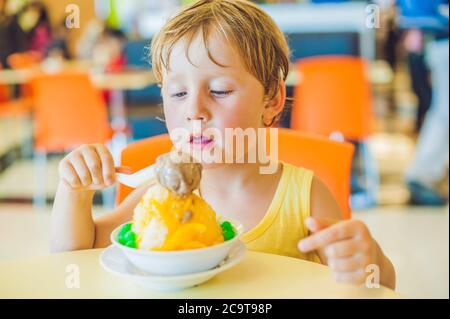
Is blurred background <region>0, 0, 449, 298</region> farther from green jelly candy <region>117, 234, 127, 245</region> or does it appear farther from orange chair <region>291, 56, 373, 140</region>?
green jelly candy <region>117, 234, 127, 245</region>

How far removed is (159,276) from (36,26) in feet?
24.7

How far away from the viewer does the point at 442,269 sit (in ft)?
8.97

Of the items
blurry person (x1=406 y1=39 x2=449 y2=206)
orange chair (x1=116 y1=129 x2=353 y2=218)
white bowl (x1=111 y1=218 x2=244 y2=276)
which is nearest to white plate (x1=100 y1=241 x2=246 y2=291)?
white bowl (x1=111 y1=218 x2=244 y2=276)

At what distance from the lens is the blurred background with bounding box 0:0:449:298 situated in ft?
10.1

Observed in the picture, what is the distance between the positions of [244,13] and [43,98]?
2727mm

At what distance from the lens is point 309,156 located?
A: 144cm

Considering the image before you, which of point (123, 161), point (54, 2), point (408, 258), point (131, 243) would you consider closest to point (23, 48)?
point (54, 2)

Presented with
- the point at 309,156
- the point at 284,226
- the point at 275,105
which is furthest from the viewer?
the point at 309,156

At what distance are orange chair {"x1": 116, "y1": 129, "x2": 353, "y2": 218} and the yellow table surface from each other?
472 mm

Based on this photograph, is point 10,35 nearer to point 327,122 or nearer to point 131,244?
point 327,122

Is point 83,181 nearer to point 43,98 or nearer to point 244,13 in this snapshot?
point 244,13

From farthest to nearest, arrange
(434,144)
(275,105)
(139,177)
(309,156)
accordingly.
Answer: (434,144), (309,156), (275,105), (139,177)

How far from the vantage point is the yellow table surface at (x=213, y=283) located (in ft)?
2.69

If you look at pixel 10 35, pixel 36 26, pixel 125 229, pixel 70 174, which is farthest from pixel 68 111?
pixel 36 26
